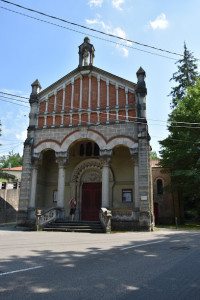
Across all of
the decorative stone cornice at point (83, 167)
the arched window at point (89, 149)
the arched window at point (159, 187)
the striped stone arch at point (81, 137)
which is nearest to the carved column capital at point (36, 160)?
the striped stone arch at point (81, 137)

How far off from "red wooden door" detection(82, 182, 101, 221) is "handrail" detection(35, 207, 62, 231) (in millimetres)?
3363

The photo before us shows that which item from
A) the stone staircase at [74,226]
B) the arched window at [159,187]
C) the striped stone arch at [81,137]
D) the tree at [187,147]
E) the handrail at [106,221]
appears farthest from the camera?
the arched window at [159,187]

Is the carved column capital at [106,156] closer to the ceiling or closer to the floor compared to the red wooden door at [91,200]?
closer to the ceiling

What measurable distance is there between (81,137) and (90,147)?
2.66m

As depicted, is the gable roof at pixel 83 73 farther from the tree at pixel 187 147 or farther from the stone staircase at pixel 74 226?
the stone staircase at pixel 74 226

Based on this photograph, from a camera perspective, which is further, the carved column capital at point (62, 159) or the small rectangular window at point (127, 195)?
the small rectangular window at point (127, 195)

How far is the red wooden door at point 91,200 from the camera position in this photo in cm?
2025

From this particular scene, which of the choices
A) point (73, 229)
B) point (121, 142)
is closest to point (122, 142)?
point (121, 142)

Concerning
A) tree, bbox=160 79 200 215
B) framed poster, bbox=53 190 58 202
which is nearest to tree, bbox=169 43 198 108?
tree, bbox=160 79 200 215

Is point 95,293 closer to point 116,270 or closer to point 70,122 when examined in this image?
point 116,270

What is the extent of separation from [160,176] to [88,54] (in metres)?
16.7

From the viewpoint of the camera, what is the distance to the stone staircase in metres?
15.1

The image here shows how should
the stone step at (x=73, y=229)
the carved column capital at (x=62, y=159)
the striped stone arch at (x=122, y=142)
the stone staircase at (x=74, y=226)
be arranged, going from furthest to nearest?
the carved column capital at (x=62, y=159), the striped stone arch at (x=122, y=142), the stone staircase at (x=74, y=226), the stone step at (x=73, y=229)

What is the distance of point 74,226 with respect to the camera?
51.3 feet
